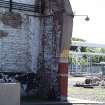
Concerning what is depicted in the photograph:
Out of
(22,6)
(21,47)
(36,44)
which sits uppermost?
(22,6)

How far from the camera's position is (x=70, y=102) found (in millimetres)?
21438

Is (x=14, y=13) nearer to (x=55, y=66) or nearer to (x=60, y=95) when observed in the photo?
(x=55, y=66)

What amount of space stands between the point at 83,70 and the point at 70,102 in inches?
1864

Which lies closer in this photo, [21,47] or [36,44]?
[21,47]

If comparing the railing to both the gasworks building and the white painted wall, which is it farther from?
the white painted wall

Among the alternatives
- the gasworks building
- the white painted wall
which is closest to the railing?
the gasworks building

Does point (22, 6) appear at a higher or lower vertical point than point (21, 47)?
higher

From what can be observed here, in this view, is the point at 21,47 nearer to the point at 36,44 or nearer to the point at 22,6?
Result: the point at 36,44

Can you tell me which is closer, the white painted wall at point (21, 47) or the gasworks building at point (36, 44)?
the gasworks building at point (36, 44)

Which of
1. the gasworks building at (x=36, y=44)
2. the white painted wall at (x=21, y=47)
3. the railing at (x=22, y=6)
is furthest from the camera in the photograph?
the white painted wall at (x=21, y=47)

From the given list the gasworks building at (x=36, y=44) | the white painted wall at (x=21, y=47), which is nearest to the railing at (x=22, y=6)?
the gasworks building at (x=36, y=44)

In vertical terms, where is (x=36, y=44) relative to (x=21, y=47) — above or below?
above

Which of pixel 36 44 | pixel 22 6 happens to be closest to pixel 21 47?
pixel 36 44

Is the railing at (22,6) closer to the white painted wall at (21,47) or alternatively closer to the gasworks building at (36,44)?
the gasworks building at (36,44)
